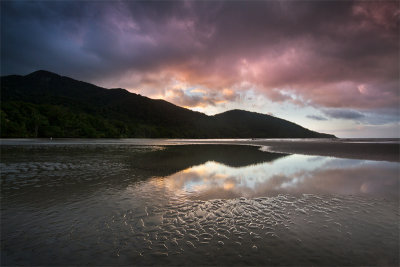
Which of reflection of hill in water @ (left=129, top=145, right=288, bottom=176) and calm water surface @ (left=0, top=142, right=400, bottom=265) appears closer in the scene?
calm water surface @ (left=0, top=142, right=400, bottom=265)

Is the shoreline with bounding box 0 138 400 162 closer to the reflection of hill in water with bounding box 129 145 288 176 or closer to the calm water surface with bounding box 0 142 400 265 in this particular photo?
the reflection of hill in water with bounding box 129 145 288 176

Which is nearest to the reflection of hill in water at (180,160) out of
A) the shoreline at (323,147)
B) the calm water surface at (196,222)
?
the calm water surface at (196,222)

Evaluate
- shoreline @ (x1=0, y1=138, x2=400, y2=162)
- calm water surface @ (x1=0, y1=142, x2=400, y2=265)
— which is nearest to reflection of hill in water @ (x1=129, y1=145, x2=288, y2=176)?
calm water surface @ (x1=0, y1=142, x2=400, y2=265)

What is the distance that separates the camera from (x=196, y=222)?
8.99 metres

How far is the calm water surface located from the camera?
6.37m

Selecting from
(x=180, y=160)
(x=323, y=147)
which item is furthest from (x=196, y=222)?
(x=323, y=147)

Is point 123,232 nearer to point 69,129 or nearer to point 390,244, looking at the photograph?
point 390,244

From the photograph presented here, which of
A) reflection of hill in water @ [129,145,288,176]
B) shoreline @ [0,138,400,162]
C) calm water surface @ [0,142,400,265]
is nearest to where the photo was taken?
calm water surface @ [0,142,400,265]

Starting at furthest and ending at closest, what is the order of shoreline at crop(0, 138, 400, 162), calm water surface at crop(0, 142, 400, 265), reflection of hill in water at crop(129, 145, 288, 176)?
shoreline at crop(0, 138, 400, 162)
reflection of hill in water at crop(129, 145, 288, 176)
calm water surface at crop(0, 142, 400, 265)

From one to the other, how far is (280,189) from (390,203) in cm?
616

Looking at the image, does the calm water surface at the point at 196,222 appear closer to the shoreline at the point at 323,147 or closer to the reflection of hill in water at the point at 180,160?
the reflection of hill in water at the point at 180,160

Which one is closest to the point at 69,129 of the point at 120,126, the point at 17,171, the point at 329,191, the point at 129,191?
the point at 120,126

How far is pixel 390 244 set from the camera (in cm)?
717

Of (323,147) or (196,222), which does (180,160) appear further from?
(323,147)
